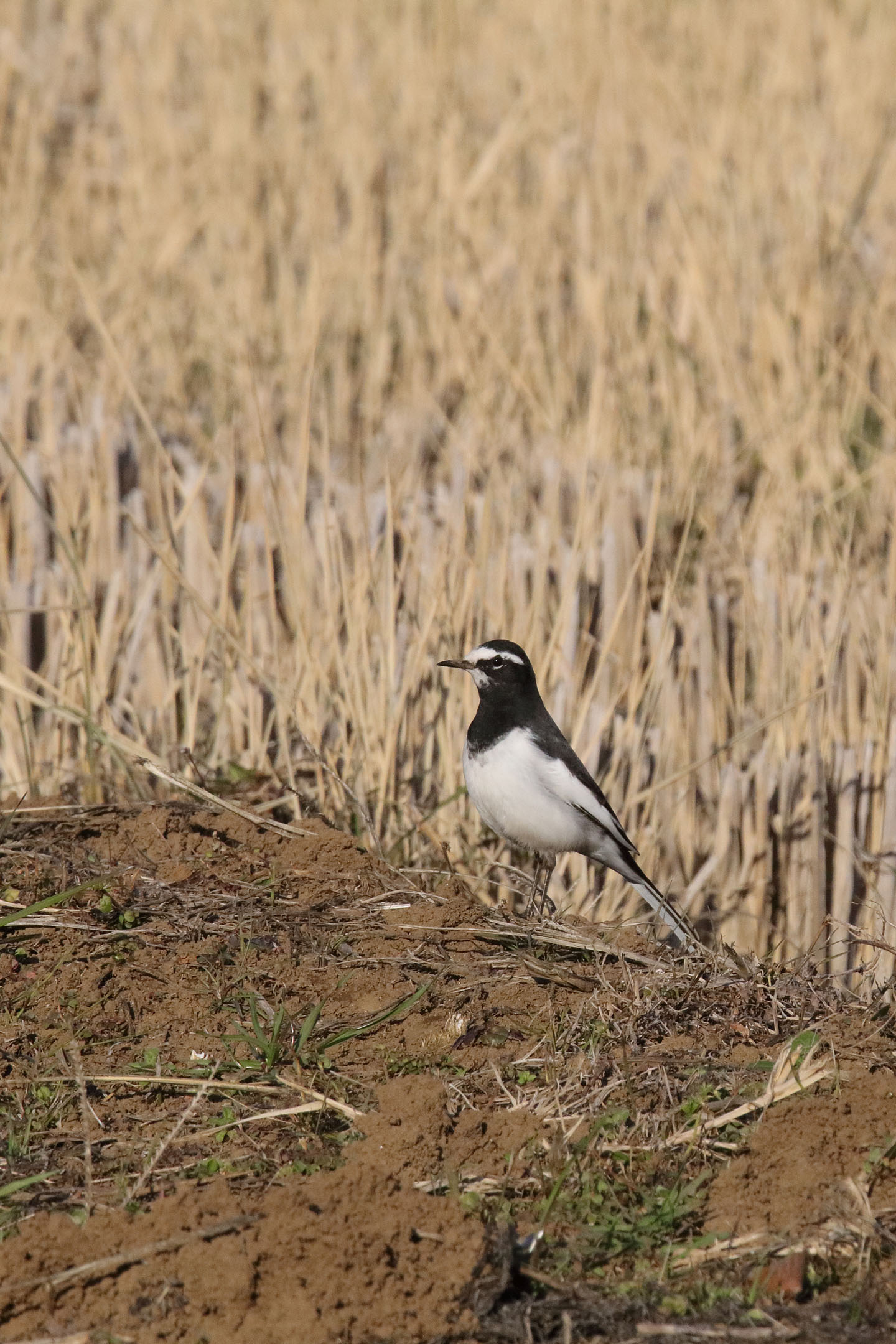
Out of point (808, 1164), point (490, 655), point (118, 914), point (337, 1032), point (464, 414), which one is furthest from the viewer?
point (464, 414)

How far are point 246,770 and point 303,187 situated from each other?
5221 mm

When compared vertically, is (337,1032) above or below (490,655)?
below

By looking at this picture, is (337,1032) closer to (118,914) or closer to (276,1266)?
(118,914)

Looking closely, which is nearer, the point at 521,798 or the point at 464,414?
the point at 521,798

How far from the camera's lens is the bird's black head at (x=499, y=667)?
4.55 m

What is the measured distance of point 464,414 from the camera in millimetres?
7070

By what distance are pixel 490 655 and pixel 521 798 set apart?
46cm

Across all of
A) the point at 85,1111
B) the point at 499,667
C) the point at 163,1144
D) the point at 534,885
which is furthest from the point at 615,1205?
the point at 499,667

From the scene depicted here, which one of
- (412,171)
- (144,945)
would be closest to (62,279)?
(412,171)

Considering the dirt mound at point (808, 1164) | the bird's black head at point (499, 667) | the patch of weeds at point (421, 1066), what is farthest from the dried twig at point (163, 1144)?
the bird's black head at point (499, 667)

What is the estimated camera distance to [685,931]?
165 inches

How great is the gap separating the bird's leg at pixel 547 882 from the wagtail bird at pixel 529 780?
2cm

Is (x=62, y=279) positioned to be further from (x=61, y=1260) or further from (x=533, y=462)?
(x=61, y=1260)

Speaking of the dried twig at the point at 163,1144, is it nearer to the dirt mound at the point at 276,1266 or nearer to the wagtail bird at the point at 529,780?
the dirt mound at the point at 276,1266
